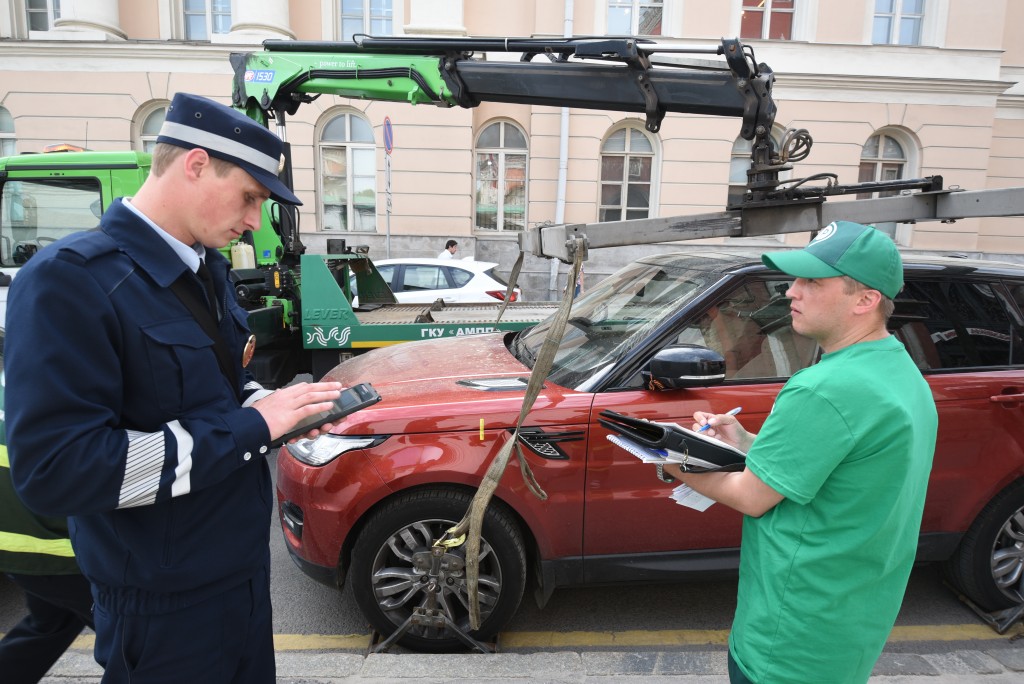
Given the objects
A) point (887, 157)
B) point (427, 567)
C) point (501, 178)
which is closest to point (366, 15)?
point (501, 178)

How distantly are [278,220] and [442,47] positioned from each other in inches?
110

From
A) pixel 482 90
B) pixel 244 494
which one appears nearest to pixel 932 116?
pixel 482 90

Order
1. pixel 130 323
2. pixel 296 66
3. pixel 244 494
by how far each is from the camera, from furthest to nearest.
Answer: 1. pixel 296 66
2. pixel 244 494
3. pixel 130 323

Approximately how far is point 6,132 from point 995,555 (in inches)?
750

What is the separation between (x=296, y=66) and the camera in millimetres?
5555

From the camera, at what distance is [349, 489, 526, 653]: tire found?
2.75m

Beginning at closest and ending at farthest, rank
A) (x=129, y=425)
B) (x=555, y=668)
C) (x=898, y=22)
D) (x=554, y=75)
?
(x=129, y=425)
(x=555, y=668)
(x=554, y=75)
(x=898, y=22)

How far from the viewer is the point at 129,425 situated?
4.54ft

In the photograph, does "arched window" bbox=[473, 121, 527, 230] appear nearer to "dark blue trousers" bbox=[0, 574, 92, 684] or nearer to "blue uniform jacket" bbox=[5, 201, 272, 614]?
"dark blue trousers" bbox=[0, 574, 92, 684]

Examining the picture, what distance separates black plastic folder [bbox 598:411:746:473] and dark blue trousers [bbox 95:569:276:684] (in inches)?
44.0

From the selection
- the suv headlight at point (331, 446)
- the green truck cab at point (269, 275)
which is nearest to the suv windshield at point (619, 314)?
the suv headlight at point (331, 446)

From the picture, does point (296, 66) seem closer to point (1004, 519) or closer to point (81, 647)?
point (81, 647)

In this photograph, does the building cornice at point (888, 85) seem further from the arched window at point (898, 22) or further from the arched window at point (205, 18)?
the arched window at point (205, 18)

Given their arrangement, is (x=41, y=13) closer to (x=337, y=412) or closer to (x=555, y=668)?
(x=337, y=412)
